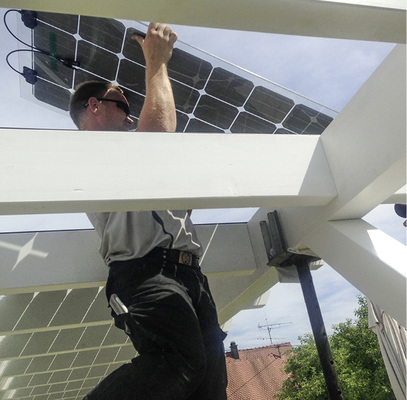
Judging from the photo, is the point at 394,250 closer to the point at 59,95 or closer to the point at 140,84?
the point at 140,84

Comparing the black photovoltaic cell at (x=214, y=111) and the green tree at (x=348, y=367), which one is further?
the green tree at (x=348, y=367)

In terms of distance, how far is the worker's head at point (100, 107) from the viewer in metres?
2.48

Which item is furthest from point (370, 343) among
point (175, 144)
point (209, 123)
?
point (175, 144)

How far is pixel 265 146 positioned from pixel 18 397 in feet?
45.6

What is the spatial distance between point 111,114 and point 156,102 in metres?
0.56

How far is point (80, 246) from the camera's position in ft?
12.3

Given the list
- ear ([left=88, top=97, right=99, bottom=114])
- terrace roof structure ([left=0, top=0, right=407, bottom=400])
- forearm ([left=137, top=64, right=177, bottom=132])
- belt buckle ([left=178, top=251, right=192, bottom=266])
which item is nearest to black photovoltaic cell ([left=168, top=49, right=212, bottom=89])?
ear ([left=88, top=97, right=99, bottom=114])

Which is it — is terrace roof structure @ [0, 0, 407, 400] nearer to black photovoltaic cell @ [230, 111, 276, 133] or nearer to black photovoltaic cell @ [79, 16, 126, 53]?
black photovoltaic cell @ [230, 111, 276, 133]

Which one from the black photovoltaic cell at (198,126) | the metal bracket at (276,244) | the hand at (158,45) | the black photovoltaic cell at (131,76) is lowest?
the metal bracket at (276,244)

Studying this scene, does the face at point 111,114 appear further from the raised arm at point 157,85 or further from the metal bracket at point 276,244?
the metal bracket at point 276,244

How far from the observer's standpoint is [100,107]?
250 cm

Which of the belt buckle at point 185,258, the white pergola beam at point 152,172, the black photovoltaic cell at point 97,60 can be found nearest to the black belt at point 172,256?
the belt buckle at point 185,258

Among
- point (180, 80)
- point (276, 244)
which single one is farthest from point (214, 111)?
point (276, 244)

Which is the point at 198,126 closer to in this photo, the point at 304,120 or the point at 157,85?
the point at 304,120
